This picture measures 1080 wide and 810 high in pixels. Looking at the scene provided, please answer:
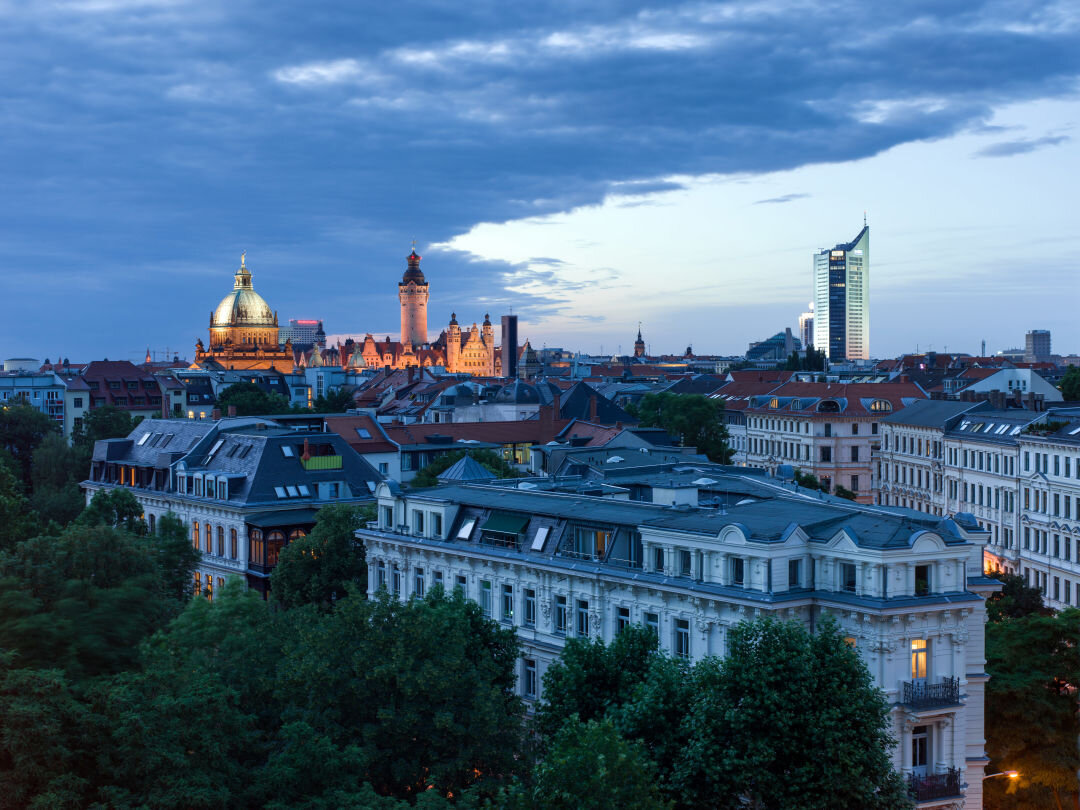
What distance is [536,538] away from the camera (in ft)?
150

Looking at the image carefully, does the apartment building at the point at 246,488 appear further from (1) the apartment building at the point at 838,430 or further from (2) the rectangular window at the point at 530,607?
(1) the apartment building at the point at 838,430

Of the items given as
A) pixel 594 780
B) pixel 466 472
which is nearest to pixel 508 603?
pixel 466 472

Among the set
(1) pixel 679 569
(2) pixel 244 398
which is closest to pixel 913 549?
(1) pixel 679 569

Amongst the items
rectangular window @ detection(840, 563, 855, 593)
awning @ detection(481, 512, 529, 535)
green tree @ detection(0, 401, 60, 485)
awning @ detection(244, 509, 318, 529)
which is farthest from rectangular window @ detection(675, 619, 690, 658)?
green tree @ detection(0, 401, 60, 485)

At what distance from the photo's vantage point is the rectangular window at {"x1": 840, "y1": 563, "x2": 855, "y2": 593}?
36469 mm

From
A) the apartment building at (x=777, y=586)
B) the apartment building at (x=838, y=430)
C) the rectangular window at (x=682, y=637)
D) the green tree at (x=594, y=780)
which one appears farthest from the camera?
the apartment building at (x=838, y=430)

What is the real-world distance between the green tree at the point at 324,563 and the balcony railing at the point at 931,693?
2959cm

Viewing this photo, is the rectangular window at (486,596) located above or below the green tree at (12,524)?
below

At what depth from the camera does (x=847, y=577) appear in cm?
3659

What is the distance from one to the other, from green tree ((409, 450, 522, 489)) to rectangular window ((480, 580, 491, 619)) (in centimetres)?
2906

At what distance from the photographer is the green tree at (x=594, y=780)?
87.5 feet

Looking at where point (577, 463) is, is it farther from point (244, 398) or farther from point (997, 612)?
point (244, 398)

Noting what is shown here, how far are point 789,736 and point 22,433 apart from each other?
101818 mm

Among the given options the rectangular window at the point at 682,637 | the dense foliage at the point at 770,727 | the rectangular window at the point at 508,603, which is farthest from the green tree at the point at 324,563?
the dense foliage at the point at 770,727
